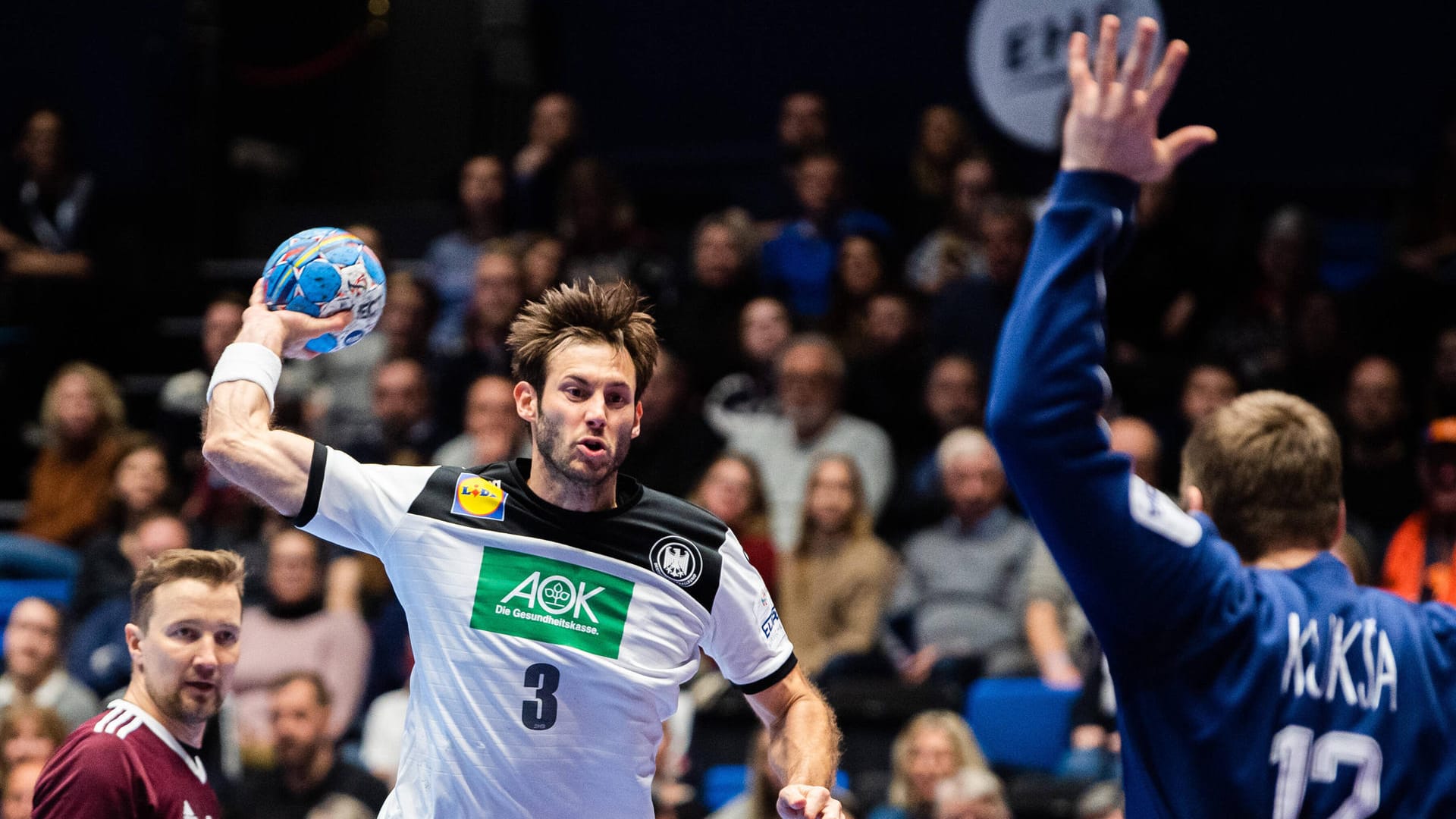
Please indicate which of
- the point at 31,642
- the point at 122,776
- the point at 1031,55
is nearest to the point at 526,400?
the point at 122,776

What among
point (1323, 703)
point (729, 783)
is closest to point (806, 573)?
point (729, 783)

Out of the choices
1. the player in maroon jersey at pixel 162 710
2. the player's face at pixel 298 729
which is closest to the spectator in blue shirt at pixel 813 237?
the player's face at pixel 298 729

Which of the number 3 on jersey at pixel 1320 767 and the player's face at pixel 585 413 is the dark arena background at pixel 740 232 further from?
the number 3 on jersey at pixel 1320 767

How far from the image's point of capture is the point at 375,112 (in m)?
14.8

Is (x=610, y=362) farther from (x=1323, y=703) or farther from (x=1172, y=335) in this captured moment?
(x=1172, y=335)

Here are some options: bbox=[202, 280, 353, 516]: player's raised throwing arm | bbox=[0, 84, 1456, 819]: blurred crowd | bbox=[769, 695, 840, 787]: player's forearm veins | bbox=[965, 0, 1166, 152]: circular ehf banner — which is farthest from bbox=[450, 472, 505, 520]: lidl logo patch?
bbox=[965, 0, 1166, 152]: circular ehf banner

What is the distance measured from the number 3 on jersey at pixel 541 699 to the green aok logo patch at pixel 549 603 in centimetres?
8

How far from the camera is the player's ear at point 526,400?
14.6 feet

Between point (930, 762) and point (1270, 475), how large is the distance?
14.6 ft

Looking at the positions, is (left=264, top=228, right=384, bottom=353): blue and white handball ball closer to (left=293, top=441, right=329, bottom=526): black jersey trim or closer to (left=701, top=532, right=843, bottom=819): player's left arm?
(left=293, top=441, right=329, bottom=526): black jersey trim

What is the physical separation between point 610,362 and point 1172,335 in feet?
19.1

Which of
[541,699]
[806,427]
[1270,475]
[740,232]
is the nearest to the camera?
[1270,475]

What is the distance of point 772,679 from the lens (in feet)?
15.0

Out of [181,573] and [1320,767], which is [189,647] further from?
[1320,767]
